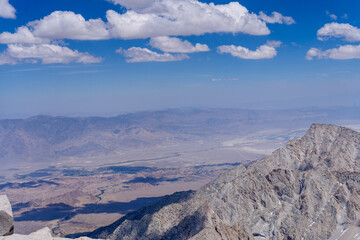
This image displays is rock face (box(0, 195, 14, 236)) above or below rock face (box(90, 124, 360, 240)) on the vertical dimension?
above

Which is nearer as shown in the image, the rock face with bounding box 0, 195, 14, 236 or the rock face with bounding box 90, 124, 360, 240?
the rock face with bounding box 0, 195, 14, 236

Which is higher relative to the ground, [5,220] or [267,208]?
[5,220]

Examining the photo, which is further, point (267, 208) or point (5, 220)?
point (267, 208)

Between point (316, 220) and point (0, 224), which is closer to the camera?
point (0, 224)

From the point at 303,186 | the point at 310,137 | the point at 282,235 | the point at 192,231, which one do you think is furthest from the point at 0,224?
the point at 310,137

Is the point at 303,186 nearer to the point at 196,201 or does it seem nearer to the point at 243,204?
the point at 243,204

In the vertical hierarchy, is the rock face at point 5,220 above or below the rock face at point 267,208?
above

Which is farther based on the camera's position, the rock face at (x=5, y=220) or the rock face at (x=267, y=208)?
the rock face at (x=267, y=208)

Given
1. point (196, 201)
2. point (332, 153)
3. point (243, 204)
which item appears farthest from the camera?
point (332, 153)
